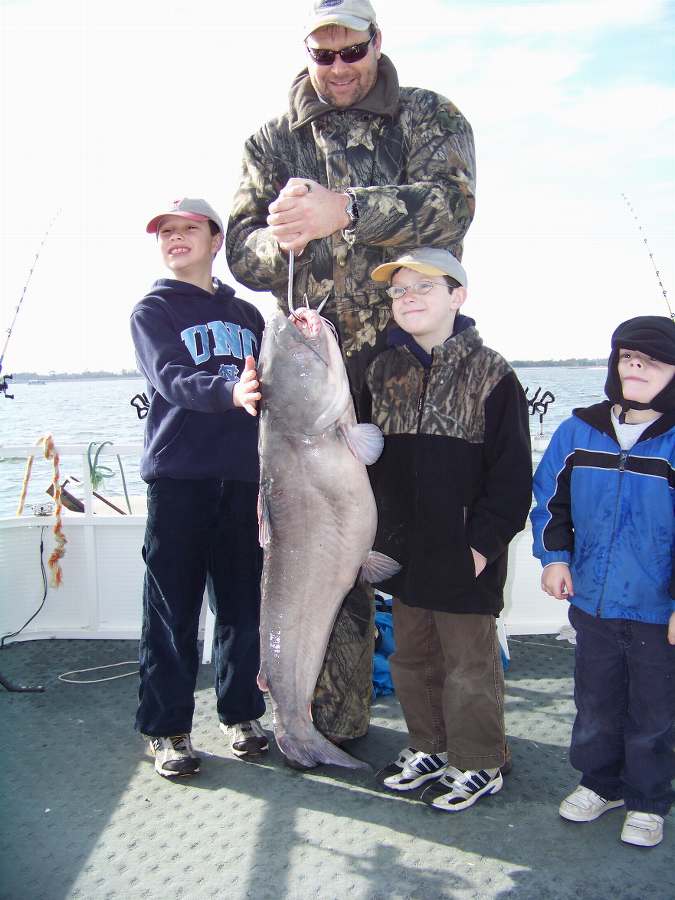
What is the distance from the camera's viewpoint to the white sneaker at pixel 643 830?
2.88 meters

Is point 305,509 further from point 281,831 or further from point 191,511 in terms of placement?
point 281,831

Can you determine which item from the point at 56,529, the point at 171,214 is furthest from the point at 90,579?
the point at 171,214

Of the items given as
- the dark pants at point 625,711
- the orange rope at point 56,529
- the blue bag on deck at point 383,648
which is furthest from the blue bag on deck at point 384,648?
the orange rope at point 56,529

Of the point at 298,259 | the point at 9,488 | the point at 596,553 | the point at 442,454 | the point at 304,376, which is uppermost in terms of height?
the point at 298,259

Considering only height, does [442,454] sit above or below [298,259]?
below

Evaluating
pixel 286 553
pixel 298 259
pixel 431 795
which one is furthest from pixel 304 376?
pixel 431 795

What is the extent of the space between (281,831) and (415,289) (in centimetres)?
230

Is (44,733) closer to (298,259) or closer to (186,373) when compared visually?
(186,373)

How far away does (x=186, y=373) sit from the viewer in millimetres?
3275

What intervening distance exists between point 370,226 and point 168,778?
8.74 feet

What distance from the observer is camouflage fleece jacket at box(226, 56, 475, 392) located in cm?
323

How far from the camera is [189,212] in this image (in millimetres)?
3648

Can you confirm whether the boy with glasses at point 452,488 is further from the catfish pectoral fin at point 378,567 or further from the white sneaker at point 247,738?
the white sneaker at point 247,738

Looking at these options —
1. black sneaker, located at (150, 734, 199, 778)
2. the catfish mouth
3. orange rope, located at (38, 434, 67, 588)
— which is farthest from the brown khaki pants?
orange rope, located at (38, 434, 67, 588)
